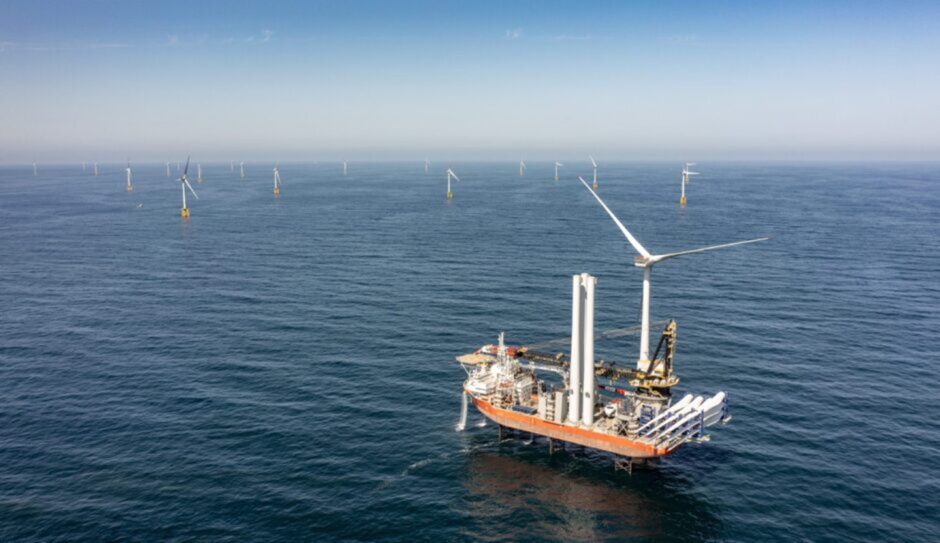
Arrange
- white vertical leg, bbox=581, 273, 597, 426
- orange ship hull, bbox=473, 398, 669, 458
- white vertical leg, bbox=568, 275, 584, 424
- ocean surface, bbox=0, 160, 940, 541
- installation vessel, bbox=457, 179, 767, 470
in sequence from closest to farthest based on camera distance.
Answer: ocean surface, bbox=0, 160, 940, 541 < orange ship hull, bbox=473, 398, 669, 458 < installation vessel, bbox=457, 179, 767, 470 < white vertical leg, bbox=581, 273, 597, 426 < white vertical leg, bbox=568, 275, 584, 424

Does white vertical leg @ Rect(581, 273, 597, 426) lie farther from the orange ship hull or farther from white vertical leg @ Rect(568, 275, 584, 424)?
the orange ship hull

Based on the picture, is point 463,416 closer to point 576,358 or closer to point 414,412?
point 414,412

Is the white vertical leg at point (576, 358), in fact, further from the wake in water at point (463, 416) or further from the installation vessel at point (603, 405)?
the wake in water at point (463, 416)

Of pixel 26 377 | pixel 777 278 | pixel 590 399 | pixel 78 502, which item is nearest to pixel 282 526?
pixel 78 502

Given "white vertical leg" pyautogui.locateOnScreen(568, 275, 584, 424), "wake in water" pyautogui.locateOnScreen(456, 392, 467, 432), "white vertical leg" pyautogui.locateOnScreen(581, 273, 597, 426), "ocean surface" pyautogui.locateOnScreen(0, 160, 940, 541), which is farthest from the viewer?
"wake in water" pyautogui.locateOnScreen(456, 392, 467, 432)

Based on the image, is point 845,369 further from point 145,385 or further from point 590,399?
point 145,385

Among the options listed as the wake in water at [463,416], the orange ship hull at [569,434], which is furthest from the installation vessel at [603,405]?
the wake in water at [463,416]

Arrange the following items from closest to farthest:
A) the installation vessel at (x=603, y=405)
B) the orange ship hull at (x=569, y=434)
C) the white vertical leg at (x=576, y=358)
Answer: the orange ship hull at (x=569, y=434) → the installation vessel at (x=603, y=405) → the white vertical leg at (x=576, y=358)

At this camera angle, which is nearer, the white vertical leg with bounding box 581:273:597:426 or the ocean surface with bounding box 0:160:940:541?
the ocean surface with bounding box 0:160:940:541

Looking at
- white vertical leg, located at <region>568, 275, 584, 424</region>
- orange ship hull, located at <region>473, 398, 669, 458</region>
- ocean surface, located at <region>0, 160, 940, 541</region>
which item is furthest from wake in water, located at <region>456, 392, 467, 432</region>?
white vertical leg, located at <region>568, 275, 584, 424</region>

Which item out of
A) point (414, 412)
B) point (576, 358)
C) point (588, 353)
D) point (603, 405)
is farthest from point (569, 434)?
point (414, 412)
